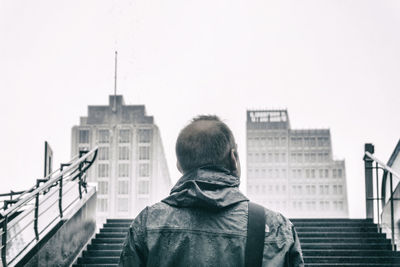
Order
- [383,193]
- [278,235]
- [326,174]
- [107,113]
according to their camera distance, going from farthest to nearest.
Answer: [326,174], [107,113], [383,193], [278,235]

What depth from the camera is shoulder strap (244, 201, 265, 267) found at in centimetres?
177

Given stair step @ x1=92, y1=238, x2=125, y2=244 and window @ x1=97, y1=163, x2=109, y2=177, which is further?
window @ x1=97, y1=163, x2=109, y2=177

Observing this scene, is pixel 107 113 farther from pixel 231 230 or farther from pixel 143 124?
pixel 231 230

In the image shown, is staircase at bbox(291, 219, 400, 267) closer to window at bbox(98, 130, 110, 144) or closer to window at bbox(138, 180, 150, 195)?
window at bbox(98, 130, 110, 144)

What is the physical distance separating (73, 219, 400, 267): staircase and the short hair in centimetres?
540

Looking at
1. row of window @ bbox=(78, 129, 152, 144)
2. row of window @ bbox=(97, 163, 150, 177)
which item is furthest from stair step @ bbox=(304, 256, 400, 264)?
row of window @ bbox=(97, 163, 150, 177)

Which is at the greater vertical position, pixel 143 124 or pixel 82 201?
pixel 143 124

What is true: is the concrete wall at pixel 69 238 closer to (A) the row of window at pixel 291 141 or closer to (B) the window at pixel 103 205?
(B) the window at pixel 103 205

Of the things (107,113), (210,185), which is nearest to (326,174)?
(107,113)

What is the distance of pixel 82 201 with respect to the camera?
818cm

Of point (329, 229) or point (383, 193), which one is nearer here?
point (329, 229)

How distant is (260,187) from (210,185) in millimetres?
134715

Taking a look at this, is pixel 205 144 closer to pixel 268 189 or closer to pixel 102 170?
pixel 102 170

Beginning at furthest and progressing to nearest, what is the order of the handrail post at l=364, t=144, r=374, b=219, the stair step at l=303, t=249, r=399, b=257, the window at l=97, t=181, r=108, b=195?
the window at l=97, t=181, r=108, b=195, the handrail post at l=364, t=144, r=374, b=219, the stair step at l=303, t=249, r=399, b=257
